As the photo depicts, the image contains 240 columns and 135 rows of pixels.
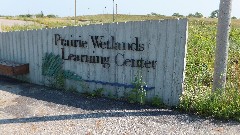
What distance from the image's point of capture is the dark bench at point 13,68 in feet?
33.4

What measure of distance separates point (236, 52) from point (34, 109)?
7.30 m

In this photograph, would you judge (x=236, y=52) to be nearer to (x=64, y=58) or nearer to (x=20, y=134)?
(x=64, y=58)

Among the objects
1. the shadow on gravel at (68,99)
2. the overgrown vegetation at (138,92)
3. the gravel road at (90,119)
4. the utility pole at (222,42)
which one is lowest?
the gravel road at (90,119)

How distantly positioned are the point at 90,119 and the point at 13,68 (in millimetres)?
4299

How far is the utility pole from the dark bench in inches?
237

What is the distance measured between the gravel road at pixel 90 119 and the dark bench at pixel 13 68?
1.63 meters

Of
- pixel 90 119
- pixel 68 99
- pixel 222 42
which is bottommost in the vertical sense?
pixel 90 119

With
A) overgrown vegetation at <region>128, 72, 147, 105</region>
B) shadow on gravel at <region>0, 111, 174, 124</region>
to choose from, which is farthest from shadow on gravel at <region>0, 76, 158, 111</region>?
shadow on gravel at <region>0, 111, 174, 124</region>

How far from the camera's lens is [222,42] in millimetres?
7004

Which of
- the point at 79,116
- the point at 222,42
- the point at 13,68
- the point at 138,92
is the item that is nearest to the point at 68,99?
the point at 79,116

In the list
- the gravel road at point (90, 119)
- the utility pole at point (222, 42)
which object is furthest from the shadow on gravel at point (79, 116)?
the utility pole at point (222, 42)

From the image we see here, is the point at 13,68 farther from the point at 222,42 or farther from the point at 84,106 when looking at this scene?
the point at 222,42

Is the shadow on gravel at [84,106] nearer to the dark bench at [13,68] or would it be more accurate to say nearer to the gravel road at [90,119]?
the gravel road at [90,119]

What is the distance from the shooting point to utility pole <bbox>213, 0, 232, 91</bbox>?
6.91 m
